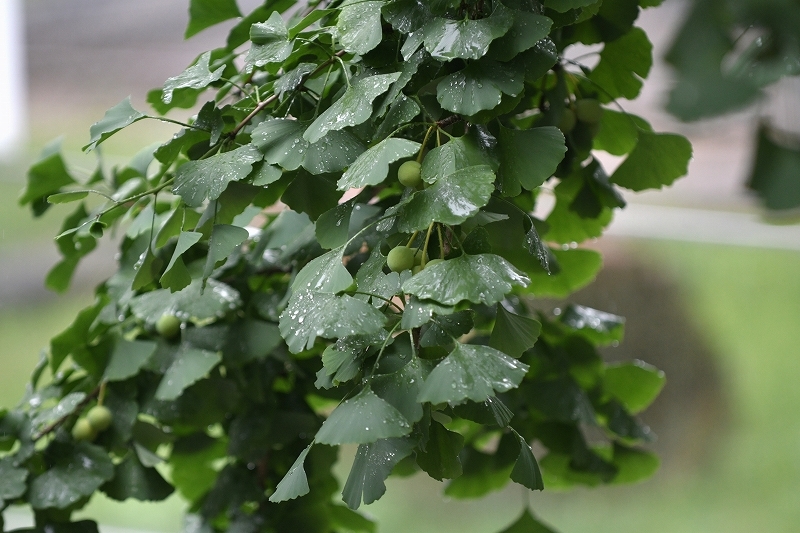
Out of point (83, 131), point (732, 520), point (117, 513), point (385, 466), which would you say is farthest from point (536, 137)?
point (83, 131)

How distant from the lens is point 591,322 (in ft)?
2.04

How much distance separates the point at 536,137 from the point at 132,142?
3.92 ft

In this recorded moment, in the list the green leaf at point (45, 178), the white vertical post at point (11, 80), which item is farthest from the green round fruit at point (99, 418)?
the white vertical post at point (11, 80)

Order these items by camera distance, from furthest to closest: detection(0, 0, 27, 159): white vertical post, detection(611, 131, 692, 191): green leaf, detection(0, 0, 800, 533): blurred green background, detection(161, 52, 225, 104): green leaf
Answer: detection(0, 0, 27, 159): white vertical post
detection(0, 0, 800, 533): blurred green background
detection(611, 131, 692, 191): green leaf
detection(161, 52, 225, 104): green leaf

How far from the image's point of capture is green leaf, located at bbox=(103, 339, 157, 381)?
55cm

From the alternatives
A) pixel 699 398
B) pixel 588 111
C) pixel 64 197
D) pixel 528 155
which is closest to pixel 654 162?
pixel 588 111

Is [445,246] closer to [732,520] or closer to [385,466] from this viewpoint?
[385,466]

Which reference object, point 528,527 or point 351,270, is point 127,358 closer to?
point 351,270

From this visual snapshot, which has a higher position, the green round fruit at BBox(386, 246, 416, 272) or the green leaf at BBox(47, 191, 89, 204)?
the green leaf at BBox(47, 191, 89, 204)

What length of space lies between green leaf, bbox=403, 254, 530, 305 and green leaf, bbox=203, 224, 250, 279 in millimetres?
124

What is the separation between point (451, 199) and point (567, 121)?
0.22 m

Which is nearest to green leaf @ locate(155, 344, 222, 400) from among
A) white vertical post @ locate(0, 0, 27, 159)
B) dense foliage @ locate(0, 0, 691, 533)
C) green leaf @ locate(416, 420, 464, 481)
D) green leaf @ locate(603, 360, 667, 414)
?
dense foliage @ locate(0, 0, 691, 533)

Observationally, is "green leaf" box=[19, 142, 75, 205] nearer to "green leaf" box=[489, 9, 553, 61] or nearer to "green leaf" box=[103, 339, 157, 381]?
"green leaf" box=[103, 339, 157, 381]

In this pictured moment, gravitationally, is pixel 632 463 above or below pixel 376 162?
below
